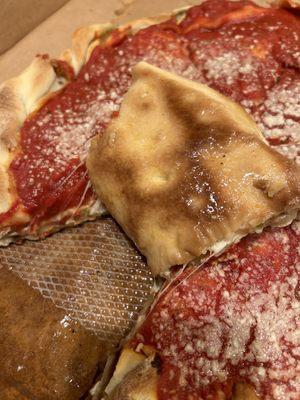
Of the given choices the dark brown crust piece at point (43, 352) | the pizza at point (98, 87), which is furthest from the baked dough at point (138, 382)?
the pizza at point (98, 87)

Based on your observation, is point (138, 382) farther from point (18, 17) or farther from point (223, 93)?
point (18, 17)

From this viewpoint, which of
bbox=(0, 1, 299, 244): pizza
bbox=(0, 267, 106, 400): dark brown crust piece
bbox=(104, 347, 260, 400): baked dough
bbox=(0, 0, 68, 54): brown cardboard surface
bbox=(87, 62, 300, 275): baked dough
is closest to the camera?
bbox=(104, 347, 260, 400): baked dough

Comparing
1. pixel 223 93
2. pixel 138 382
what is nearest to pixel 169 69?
pixel 223 93

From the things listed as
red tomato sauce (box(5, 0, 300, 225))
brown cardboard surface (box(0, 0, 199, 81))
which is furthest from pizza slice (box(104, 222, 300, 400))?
brown cardboard surface (box(0, 0, 199, 81))

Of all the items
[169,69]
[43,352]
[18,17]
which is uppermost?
[18,17]

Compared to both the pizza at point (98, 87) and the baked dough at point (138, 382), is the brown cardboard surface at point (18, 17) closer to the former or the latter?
the pizza at point (98, 87)

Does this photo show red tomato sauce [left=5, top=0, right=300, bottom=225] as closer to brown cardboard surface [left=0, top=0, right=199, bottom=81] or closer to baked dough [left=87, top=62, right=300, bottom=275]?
baked dough [left=87, top=62, right=300, bottom=275]

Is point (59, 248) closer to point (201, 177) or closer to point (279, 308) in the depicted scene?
point (201, 177)
